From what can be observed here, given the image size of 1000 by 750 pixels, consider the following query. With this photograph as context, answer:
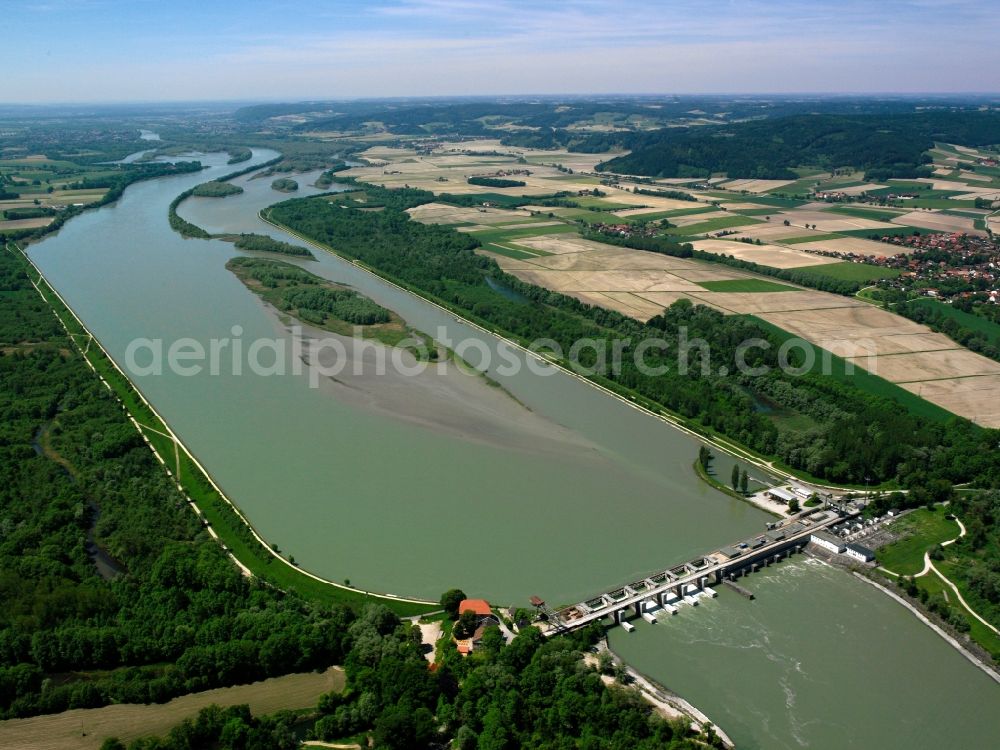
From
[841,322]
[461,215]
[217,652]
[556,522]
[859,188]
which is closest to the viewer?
[217,652]

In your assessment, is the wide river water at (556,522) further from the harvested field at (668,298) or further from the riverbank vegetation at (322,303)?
the harvested field at (668,298)

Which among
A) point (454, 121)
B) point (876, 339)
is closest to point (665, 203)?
point (876, 339)

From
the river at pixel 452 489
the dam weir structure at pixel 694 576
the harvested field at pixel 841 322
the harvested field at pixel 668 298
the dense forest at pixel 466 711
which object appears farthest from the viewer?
the harvested field at pixel 668 298

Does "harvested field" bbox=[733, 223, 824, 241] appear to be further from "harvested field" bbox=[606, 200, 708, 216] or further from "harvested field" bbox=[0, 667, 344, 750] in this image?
"harvested field" bbox=[0, 667, 344, 750]

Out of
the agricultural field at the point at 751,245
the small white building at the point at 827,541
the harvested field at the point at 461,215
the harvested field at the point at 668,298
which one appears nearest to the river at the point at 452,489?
the small white building at the point at 827,541

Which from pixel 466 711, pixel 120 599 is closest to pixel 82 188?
pixel 120 599

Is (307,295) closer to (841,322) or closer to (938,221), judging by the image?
(841,322)

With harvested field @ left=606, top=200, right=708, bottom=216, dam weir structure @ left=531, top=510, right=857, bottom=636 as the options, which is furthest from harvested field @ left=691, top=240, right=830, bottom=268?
dam weir structure @ left=531, top=510, right=857, bottom=636
